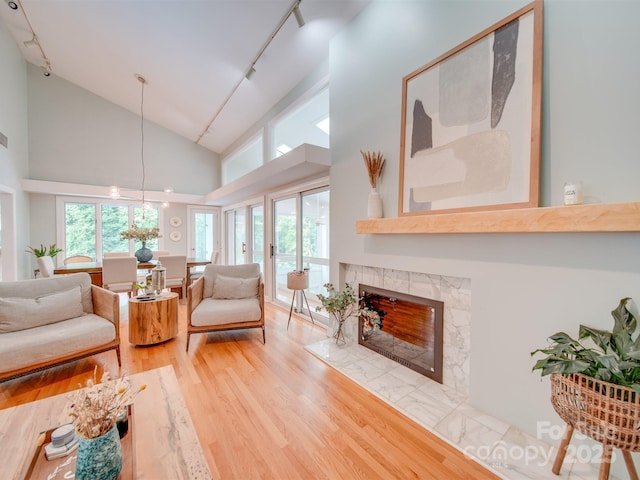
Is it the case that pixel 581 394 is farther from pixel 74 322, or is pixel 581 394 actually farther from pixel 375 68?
pixel 74 322

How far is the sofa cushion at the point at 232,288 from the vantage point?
132 inches

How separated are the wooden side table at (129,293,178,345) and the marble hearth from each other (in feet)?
5.76

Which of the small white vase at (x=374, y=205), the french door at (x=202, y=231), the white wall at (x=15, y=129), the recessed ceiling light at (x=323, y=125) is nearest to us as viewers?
the small white vase at (x=374, y=205)

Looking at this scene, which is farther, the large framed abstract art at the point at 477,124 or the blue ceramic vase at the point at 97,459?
the large framed abstract art at the point at 477,124

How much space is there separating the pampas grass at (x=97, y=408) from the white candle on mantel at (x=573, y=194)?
2.31 meters

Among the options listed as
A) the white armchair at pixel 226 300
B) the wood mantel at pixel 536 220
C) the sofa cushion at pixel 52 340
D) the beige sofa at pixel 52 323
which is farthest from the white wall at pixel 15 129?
the wood mantel at pixel 536 220

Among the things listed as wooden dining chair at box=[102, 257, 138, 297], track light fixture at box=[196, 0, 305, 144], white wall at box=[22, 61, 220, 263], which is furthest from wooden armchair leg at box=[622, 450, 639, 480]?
white wall at box=[22, 61, 220, 263]

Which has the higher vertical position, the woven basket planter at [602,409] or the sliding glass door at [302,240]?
the sliding glass door at [302,240]

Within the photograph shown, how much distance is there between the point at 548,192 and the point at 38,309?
13.6ft

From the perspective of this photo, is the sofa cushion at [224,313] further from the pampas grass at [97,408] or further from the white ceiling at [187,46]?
the white ceiling at [187,46]

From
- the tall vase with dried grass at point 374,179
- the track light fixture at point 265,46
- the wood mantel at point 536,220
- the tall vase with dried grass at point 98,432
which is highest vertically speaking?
the track light fixture at point 265,46

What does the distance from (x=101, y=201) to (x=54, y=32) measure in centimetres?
316

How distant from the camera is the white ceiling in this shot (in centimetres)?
296

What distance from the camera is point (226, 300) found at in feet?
10.8
